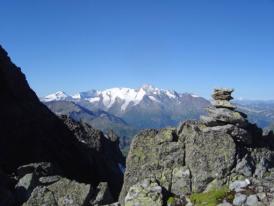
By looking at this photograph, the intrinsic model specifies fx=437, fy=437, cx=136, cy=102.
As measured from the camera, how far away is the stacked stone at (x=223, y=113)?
33434 mm

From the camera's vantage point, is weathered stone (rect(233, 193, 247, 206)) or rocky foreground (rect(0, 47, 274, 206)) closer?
weathered stone (rect(233, 193, 247, 206))

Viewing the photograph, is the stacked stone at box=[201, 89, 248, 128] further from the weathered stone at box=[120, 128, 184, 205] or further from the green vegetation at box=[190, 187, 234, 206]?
the green vegetation at box=[190, 187, 234, 206]

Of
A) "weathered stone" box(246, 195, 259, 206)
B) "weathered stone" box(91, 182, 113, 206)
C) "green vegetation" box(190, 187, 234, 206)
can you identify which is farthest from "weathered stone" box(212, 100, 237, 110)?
"weathered stone" box(91, 182, 113, 206)

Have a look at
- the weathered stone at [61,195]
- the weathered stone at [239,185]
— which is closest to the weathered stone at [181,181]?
the weathered stone at [239,185]

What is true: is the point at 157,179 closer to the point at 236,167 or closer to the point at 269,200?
the point at 236,167

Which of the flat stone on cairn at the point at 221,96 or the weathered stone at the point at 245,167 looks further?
the flat stone on cairn at the point at 221,96

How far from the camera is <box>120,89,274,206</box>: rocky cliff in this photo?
27.9 meters

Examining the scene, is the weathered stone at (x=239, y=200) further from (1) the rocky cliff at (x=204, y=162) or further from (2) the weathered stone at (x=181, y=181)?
(2) the weathered stone at (x=181, y=181)

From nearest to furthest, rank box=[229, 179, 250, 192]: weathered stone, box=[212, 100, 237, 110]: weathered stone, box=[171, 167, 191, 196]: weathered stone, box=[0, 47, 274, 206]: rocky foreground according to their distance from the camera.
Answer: box=[229, 179, 250, 192]: weathered stone, box=[0, 47, 274, 206]: rocky foreground, box=[171, 167, 191, 196]: weathered stone, box=[212, 100, 237, 110]: weathered stone

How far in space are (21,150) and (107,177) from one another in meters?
12.3

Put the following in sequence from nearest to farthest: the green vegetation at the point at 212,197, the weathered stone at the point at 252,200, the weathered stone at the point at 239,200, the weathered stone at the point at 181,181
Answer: the weathered stone at the point at 252,200 < the weathered stone at the point at 239,200 < the green vegetation at the point at 212,197 < the weathered stone at the point at 181,181

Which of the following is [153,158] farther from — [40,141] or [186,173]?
[40,141]

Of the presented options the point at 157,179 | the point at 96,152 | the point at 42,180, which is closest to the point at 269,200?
the point at 157,179

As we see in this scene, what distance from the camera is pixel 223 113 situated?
3362 cm
